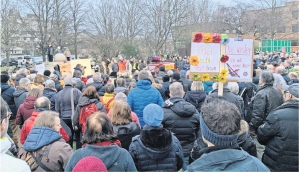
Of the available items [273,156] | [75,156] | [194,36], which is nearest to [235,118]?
[75,156]

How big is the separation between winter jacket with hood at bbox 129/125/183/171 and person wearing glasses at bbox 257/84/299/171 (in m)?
1.08

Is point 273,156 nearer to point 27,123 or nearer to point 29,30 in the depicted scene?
point 27,123

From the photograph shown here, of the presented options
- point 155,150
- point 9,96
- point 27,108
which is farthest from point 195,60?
point 9,96

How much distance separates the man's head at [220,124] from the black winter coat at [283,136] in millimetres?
1531

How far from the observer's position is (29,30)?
32.5 metres

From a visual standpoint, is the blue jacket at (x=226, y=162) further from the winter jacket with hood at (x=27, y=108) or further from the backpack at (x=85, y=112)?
the winter jacket with hood at (x=27, y=108)

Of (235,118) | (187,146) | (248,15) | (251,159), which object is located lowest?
(187,146)

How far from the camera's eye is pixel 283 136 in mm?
3354

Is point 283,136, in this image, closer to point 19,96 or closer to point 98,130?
point 98,130

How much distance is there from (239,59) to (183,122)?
5.12 ft

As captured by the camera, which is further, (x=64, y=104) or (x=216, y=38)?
(x=64, y=104)

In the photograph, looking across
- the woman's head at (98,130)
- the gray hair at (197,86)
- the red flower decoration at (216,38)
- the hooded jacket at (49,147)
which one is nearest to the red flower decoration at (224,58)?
the red flower decoration at (216,38)

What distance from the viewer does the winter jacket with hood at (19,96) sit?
21.2 ft

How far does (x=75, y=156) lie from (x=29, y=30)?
32836 millimetres
